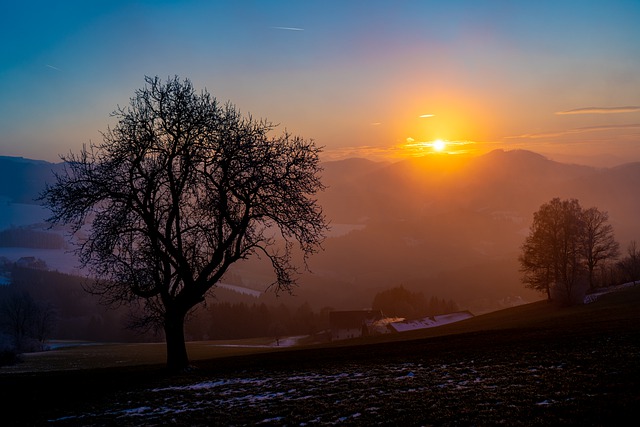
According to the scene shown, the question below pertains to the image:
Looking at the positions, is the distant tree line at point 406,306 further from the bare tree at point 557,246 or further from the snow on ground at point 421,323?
the bare tree at point 557,246

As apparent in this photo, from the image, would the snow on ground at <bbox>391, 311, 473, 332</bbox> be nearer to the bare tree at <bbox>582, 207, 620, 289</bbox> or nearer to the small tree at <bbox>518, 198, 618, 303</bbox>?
the small tree at <bbox>518, 198, 618, 303</bbox>

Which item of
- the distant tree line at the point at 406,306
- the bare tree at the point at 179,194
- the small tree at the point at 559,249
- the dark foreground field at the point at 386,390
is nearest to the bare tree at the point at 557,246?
the small tree at the point at 559,249

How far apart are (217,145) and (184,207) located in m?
4.10

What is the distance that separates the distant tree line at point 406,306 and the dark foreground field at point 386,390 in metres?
136

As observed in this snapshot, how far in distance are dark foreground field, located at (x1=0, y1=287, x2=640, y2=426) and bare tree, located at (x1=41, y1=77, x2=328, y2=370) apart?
16.9 ft

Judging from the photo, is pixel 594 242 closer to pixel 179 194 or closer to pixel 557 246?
pixel 557 246

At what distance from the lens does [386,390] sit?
16578 mm

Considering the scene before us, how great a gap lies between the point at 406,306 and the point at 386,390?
494 ft

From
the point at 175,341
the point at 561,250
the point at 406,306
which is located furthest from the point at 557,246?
the point at 406,306

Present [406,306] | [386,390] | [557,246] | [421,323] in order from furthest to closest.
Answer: [406,306] < [421,323] < [557,246] < [386,390]

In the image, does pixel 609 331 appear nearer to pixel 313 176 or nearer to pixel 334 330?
pixel 313 176

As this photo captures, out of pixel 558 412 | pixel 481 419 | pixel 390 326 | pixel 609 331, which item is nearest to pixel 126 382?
pixel 481 419

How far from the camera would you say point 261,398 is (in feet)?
56.7

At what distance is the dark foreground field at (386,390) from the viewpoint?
12.6m
